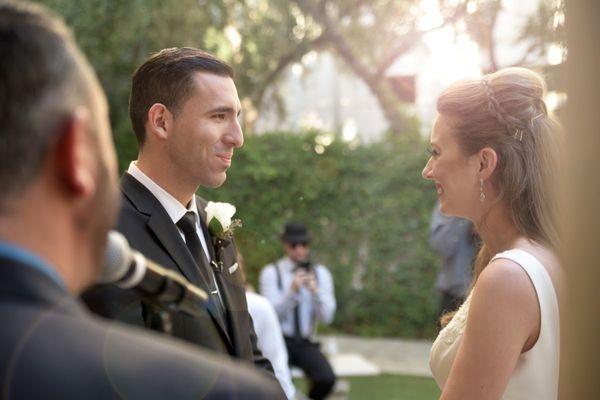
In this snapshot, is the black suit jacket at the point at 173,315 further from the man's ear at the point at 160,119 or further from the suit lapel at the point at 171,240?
the man's ear at the point at 160,119

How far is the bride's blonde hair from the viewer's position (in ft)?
8.94

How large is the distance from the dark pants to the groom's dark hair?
15.2ft

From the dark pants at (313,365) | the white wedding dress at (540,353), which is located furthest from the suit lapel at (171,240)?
the dark pants at (313,365)

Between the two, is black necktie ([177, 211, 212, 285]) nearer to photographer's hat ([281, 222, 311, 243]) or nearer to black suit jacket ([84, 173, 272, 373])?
black suit jacket ([84, 173, 272, 373])

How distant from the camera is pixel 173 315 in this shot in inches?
103

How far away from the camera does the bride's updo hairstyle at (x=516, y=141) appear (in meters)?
2.72

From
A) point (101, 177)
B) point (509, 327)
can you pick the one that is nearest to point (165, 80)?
point (509, 327)

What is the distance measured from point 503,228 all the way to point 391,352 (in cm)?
882

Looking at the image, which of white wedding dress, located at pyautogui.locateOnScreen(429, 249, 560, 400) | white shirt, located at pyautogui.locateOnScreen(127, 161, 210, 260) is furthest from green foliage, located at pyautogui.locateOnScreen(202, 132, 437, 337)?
white wedding dress, located at pyautogui.locateOnScreen(429, 249, 560, 400)

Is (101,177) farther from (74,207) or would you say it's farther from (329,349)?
(329,349)

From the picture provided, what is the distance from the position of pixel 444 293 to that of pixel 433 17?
10638 millimetres

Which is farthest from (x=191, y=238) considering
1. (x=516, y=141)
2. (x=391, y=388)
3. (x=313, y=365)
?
(x=391, y=388)

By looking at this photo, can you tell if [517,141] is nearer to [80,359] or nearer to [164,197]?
[164,197]

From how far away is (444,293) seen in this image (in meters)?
7.95
